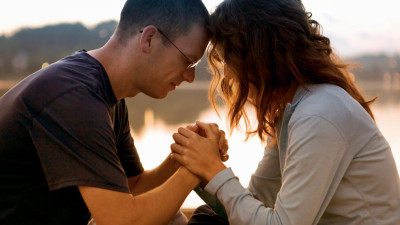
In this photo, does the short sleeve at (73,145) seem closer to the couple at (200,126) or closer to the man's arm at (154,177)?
the couple at (200,126)

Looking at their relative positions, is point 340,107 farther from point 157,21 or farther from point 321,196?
point 157,21

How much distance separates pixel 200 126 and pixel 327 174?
51 cm

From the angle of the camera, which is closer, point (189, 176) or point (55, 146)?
point (55, 146)

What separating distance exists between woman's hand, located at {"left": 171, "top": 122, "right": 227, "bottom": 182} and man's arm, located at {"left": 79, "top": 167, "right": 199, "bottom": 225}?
0.17 feet

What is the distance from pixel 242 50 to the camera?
1.37m

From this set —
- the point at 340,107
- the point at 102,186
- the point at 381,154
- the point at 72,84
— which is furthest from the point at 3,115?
the point at 381,154

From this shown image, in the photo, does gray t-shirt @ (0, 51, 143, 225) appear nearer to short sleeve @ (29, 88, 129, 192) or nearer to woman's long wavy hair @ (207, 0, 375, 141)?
short sleeve @ (29, 88, 129, 192)

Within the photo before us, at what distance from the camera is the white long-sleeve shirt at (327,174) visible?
3.88 ft

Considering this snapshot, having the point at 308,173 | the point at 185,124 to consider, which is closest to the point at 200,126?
the point at 308,173

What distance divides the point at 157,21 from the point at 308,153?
644 millimetres

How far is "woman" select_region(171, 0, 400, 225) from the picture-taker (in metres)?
1.19

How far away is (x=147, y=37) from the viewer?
1.43 m

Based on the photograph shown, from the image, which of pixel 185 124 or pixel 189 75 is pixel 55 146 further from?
pixel 185 124

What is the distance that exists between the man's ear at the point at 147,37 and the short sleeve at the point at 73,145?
0.35 metres
